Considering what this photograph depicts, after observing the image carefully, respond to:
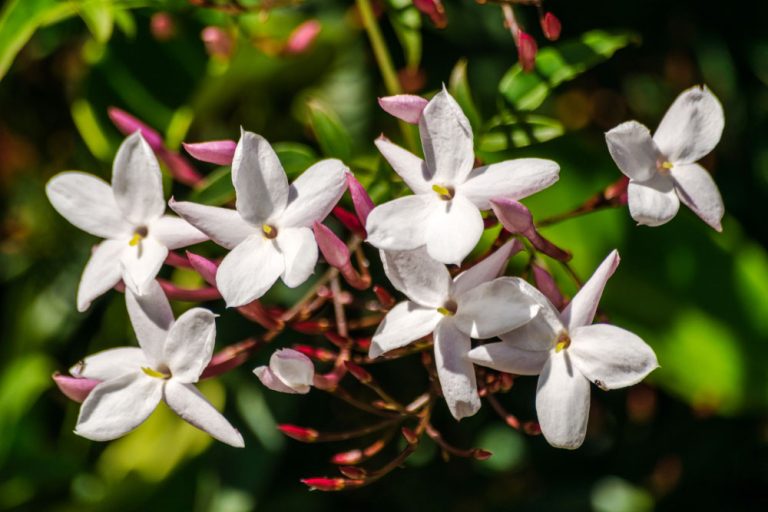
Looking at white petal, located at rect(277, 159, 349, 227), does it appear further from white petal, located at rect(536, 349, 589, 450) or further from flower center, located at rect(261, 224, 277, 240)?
white petal, located at rect(536, 349, 589, 450)

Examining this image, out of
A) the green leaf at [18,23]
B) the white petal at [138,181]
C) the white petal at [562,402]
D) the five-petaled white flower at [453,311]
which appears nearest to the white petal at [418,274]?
the five-petaled white flower at [453,311]

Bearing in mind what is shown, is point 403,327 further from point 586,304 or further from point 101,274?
point 101,274

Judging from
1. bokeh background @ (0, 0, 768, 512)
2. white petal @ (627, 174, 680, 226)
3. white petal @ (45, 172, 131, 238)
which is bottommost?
bokeh background @ (0, 0, 768, 512)

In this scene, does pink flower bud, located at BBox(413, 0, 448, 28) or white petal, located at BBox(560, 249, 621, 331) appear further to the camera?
pink flower bud, located at BBox(413, 0, 448, 28)

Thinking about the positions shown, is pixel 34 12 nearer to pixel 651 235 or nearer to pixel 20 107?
pixel 20 107

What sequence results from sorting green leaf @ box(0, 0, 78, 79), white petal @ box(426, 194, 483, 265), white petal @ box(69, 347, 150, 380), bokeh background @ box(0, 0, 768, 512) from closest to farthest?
white petal @ box(426, 194, 483, 265) → white petal @ box(69, 347, 150, 380) → green leaf @ box(0, 0, 78, 79) → bokeh background @ box(0, 0, 768, 512)

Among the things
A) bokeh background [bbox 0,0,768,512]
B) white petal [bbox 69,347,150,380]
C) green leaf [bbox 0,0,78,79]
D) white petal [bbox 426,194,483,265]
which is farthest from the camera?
bokeh background [bbox 0,0,768,512]

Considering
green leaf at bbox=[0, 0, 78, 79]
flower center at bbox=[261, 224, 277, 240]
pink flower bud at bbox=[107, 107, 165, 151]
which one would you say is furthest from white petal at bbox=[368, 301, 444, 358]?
green leaf at bbox=[0, 0, 78, 79]

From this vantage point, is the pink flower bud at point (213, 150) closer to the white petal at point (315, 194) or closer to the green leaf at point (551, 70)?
the white petal at point (315, 194)
